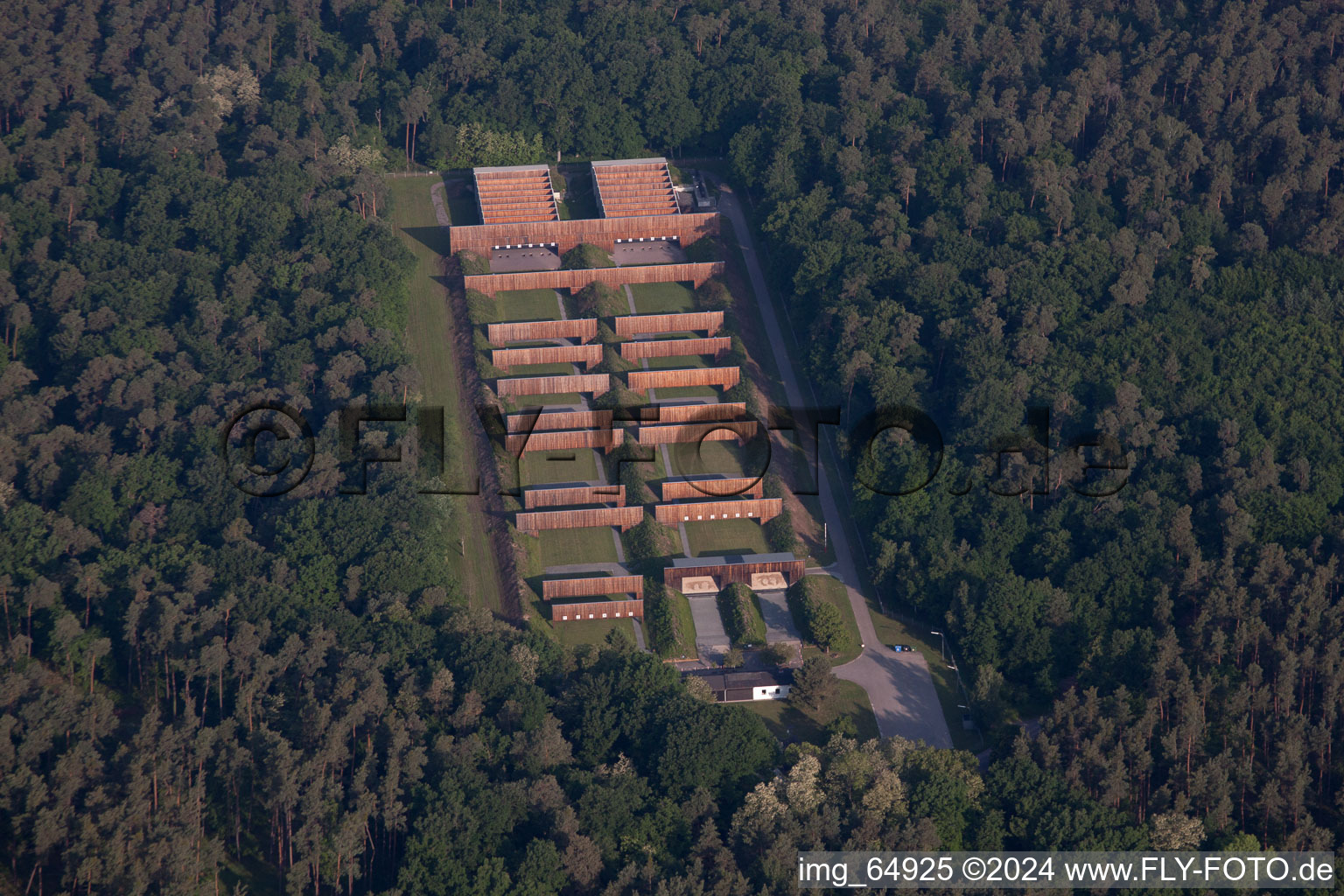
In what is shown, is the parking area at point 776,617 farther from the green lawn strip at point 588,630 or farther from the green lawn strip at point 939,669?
the green lawn strip at point 588,630

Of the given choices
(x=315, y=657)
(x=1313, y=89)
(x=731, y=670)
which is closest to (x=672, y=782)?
(x=731, y=670)

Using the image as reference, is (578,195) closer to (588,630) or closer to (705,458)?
(705,458)

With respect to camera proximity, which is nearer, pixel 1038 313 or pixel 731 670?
pixel 731 670

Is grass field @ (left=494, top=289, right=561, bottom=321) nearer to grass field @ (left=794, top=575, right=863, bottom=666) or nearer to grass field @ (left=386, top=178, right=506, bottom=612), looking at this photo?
grass field @ (left=386, top=178, right=506, bottom=612)

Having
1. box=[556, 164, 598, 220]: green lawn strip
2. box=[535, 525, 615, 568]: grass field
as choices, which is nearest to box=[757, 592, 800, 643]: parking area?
box=[535, 525, 615, 568]: grass field

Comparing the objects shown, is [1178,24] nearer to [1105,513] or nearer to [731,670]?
[1105,513]

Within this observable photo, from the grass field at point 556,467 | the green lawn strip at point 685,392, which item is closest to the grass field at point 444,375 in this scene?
the grass field at point 556,467

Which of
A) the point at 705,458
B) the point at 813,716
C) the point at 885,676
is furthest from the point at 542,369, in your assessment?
the point at 813,716
